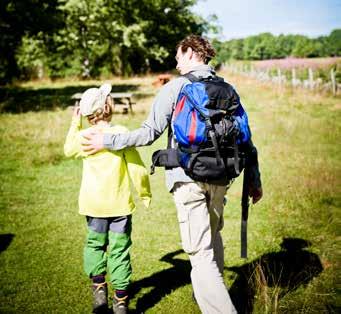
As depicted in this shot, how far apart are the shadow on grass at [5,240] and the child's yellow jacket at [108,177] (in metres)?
2.14

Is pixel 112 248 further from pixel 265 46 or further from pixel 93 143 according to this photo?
pixel 265 46

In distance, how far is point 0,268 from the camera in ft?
14.1

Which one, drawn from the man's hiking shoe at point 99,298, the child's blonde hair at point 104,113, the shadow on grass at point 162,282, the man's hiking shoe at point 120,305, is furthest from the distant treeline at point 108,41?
the man's hiking shoe at point 120,305

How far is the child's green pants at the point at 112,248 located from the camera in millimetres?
3236

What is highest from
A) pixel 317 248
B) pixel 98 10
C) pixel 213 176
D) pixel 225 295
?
pixel 98 10

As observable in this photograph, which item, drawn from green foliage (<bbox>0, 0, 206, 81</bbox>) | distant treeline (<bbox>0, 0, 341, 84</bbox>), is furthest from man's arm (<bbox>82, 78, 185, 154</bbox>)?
green foliage (<bbox>0, 0, 206, 81</bbox>)

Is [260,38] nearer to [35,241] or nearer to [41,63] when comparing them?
[41,63]

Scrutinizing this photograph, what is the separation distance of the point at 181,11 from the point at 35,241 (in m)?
41.1

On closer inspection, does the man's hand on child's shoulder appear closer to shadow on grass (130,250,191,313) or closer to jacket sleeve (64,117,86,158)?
jacket sleeve (64,117,86,158)

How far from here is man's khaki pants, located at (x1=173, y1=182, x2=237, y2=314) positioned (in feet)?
8.69

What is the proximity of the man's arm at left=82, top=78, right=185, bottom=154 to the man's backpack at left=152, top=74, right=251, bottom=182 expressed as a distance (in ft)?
0.29

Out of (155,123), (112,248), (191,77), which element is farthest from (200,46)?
(112,248)

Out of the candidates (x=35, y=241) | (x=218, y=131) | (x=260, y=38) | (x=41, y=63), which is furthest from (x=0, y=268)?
(x=260, y=38)

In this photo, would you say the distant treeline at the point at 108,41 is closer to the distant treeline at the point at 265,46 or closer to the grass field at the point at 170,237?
the grass field at the point at 170,237
